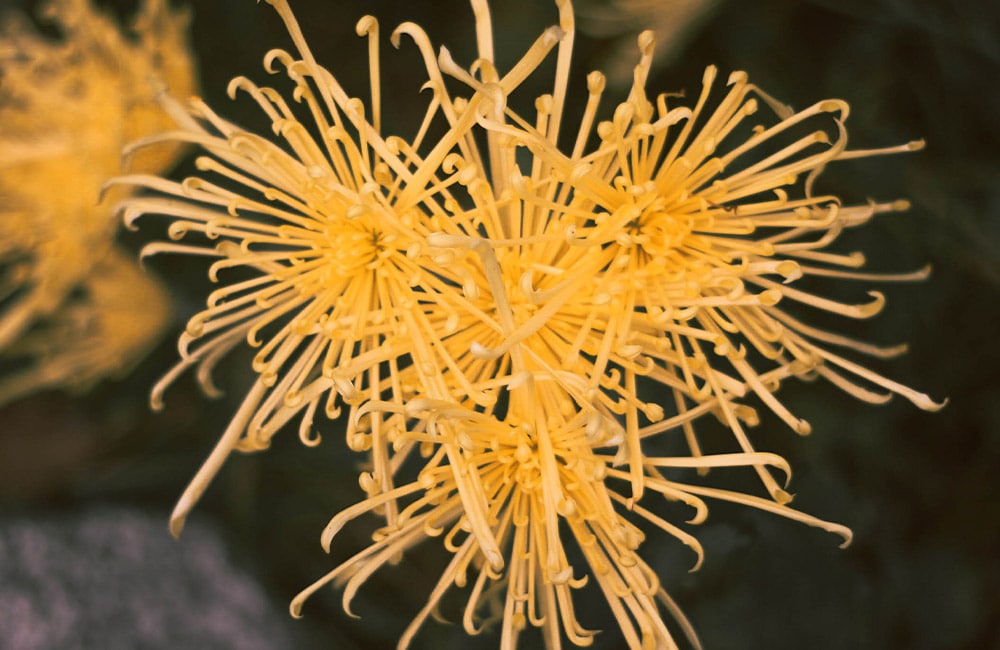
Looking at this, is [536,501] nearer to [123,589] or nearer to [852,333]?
[852,333]

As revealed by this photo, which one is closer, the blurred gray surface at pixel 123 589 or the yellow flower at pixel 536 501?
the yellow flower at pixel 536 501

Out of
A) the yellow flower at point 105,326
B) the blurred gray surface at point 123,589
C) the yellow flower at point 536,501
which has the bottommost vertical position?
the blurred gray surface at point 123,589

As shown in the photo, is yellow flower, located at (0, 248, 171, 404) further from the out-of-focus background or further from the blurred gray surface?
the blurred gray surface

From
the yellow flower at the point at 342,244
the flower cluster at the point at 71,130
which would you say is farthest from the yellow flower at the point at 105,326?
the yellow flower at the point at 342,244

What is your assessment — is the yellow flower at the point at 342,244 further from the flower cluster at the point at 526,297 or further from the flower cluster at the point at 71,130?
the flower cluster at the point at 71,130

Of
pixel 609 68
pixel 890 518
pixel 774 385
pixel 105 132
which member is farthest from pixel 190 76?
pixel 890 518

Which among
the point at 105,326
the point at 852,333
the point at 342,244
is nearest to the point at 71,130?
the point at 105,326

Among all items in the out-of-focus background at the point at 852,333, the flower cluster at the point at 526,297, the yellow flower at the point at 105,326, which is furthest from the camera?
the yellow flower at the point at 105,326
